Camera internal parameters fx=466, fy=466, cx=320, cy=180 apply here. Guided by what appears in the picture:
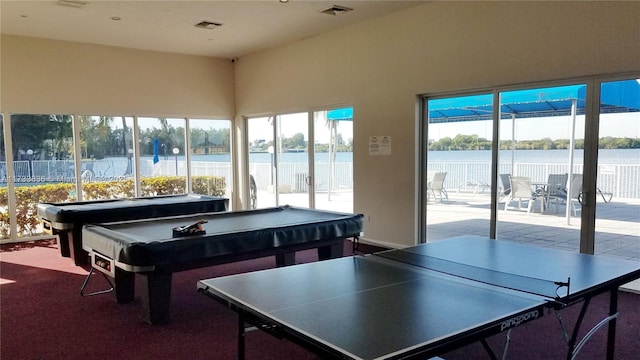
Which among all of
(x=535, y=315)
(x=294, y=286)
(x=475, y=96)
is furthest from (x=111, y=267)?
(x=475, y=96)

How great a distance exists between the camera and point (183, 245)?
338cm

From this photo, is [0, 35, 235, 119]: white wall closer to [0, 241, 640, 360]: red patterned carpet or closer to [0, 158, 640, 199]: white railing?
[0, 158, 640, 199]: white railing

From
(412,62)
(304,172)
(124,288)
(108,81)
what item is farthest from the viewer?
(304,172)

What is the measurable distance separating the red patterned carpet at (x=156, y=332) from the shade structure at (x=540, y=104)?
1.69 m

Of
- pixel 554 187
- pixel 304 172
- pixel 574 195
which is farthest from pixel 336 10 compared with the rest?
pixel 574 195

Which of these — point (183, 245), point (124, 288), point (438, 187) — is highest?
point (438, 187)

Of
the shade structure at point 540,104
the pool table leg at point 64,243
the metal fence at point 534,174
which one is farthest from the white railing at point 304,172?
the pool table leg at point 64,243

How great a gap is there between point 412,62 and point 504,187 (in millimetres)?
1853

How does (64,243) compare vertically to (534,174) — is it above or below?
below

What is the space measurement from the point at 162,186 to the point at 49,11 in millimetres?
3406

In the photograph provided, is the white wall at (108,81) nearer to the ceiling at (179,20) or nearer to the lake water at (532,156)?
the ceiling at (179,20)

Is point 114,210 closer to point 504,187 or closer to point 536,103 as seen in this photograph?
point 504,187

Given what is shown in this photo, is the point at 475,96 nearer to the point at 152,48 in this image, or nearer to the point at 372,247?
the point at 372,247

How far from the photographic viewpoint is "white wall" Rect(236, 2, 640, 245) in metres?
4.18
